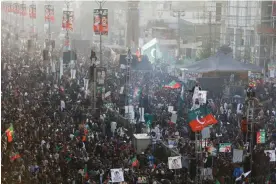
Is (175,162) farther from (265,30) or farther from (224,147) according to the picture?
(265,30)

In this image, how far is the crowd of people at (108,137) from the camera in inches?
784

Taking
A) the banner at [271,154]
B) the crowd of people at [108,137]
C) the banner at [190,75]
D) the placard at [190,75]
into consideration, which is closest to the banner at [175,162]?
the crowd of people at [108,137]

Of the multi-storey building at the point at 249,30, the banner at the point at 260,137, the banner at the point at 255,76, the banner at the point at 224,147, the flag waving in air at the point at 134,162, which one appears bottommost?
the flag waving in air at the point at 134,162

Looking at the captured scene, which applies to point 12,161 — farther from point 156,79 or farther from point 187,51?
point 187,51

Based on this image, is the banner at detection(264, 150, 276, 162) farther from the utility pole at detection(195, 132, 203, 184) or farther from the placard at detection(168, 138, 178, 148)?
the placard at detection(168, 138, 178, 148)

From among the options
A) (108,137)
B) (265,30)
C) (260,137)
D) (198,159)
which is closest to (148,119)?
(108,137)

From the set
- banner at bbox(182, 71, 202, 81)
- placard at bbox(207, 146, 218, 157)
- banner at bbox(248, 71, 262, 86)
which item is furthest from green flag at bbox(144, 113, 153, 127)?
banner at bbox(182, 71, 202, 81)

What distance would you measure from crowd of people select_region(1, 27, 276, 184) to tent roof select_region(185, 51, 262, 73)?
2207 millimetres

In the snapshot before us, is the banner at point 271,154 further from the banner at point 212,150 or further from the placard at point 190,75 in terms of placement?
the placard at point 190,75

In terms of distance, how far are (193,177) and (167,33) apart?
56.8m

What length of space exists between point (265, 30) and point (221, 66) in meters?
14.4

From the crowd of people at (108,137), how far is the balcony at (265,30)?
45.5 feet

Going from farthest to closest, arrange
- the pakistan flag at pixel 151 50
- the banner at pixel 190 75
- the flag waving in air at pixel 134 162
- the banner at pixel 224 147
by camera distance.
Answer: the pakistan flag at pixel 151 50
the banner at pixel 190 75
the banner at pixel 224 147
the flag waving in air at pixel 134 162

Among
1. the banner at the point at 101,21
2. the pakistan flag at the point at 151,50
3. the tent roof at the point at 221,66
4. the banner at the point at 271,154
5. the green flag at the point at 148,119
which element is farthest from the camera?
the pakistan flag at the point at 151,50
